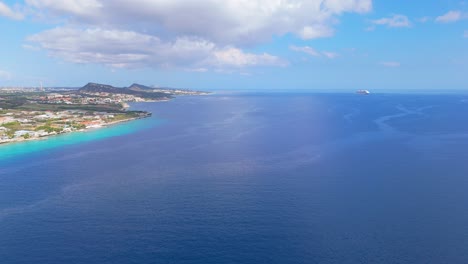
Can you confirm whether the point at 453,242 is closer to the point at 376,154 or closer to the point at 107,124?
the point at 376,154

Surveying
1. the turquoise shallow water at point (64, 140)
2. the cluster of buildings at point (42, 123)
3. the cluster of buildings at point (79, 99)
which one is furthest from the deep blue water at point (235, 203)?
the cluster of buildings at point (79, 99)

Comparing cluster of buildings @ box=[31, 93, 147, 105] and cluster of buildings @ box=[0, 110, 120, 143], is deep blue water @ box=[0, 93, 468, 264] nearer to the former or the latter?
cluster of buildings @ box=[0, 110, 120, 143]

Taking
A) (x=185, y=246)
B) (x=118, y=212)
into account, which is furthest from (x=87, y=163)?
(x=185, y=246)

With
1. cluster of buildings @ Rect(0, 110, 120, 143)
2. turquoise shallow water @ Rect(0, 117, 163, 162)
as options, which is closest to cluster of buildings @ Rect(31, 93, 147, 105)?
cluster of buildings @ Rect(0, 110, 120, 143)

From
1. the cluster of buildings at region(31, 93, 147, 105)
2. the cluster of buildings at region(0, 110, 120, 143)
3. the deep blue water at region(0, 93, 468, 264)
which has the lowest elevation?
the deep blue water at region(0, 93, 468, 264)

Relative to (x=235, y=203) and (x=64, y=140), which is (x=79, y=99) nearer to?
(x=64, y=140)

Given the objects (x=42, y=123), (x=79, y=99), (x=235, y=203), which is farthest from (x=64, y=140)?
(x=79, y=99)
